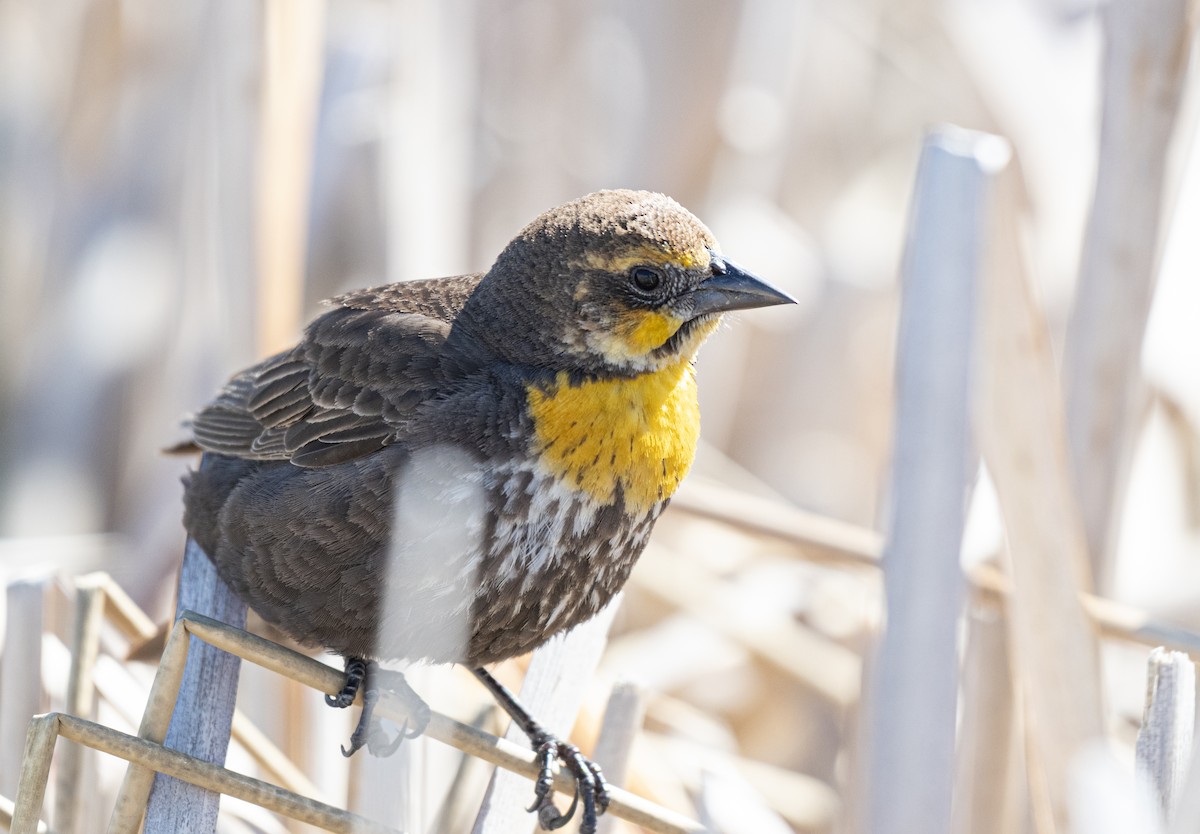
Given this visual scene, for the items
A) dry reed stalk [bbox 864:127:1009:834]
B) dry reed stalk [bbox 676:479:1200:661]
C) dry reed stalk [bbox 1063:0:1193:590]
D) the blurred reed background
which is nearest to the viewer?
dry reed stalk [bbox 864:127:1009:834]

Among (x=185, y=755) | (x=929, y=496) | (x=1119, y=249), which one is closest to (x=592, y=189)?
(x=1119, y=249)

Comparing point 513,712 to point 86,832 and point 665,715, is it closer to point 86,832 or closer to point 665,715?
point 86,832

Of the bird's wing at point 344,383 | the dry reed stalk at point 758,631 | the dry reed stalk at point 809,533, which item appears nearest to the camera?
the bird's wing at point 344,383

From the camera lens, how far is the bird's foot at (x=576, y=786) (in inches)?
78.4

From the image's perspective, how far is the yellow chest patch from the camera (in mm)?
1931

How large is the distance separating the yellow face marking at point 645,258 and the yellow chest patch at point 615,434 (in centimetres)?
17

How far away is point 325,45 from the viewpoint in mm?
3684

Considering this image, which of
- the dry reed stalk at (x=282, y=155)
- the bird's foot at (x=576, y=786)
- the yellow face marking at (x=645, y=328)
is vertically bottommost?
the bird's foot at (x=576, y=786)

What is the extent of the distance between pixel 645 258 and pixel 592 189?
2120 millimetres

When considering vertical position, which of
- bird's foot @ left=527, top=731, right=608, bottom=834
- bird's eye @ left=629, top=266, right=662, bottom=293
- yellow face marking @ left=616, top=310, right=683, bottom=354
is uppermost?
bird's eye @ left=629, top=266, right=662, bottom=293

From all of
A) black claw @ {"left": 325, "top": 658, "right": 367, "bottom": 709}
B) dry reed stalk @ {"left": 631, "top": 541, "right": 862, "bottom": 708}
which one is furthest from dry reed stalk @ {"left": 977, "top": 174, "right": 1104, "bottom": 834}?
dry reed stalk @ {"left": 631, "top": 541, "right": 862, "bottom": 708}

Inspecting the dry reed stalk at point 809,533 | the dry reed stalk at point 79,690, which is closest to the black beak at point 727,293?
the dry reed stalk at point 809,533

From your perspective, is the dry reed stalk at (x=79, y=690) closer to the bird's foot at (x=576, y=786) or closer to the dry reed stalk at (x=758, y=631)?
the bird's foot at (x=576, y=786)

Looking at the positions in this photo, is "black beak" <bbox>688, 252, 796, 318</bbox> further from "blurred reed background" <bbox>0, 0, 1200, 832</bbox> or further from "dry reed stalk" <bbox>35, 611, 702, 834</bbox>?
"blurred reed background" <bbox>0, 0, 1200, 832</bbox>
